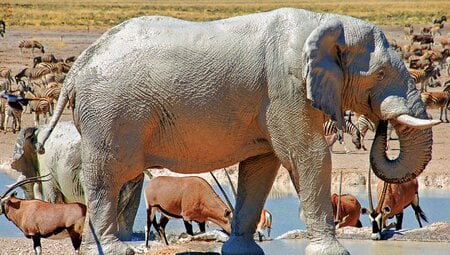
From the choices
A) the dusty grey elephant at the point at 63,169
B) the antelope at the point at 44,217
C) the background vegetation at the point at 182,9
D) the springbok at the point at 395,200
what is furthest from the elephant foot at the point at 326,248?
the background vegetation at the point at 182,9

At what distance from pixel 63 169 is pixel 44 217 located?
1.79 m

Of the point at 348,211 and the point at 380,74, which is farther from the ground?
the point at 380,74

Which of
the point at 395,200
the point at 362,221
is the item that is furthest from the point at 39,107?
the point at 395,200

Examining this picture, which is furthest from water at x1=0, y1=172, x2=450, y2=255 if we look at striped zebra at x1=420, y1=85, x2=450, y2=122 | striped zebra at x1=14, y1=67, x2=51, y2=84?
striped zebra at x1=14, y1=67, x2=51, y2=84

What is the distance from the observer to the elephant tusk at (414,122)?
7.54 m

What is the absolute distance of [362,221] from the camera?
16.2 m

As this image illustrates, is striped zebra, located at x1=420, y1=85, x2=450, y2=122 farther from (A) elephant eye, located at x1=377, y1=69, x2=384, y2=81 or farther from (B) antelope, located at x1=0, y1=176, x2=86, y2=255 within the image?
(A) elephant eye, located at x1=377, y1=69, x2=384, y2=81

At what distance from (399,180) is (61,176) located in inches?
211

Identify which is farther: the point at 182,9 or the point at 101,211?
the point at 182,9

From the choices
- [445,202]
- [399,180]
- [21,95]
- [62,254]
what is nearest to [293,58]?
[399,180]

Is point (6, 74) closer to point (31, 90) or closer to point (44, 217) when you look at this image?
point (31, 90)

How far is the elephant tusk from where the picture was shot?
24.7 feet

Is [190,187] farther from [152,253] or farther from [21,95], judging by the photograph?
[21,95]

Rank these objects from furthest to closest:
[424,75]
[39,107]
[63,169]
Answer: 1. [424,75]
2. [39,107]
3. [63,169]
